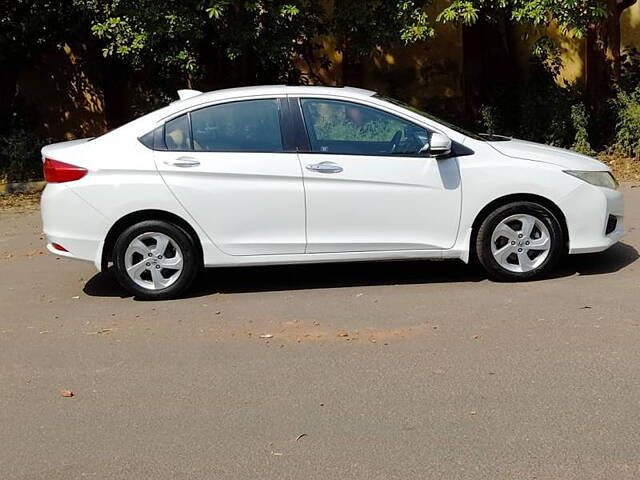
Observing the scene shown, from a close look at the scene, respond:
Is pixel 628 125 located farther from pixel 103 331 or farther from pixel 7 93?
pixel 7 93

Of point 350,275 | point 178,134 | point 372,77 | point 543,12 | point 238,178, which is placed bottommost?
point 350,275

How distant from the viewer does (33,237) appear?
32.1 feet

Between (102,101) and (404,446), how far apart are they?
1347cm

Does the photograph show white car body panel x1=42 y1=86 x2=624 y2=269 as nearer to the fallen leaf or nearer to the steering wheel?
the steering wheel

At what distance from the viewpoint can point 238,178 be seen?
22.0 ft

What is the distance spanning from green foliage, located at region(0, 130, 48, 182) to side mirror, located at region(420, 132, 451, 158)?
8480 mm

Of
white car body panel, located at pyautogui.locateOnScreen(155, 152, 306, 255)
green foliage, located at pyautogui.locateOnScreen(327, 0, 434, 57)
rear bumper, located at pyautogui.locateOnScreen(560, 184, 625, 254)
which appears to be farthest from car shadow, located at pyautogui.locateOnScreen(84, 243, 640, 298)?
green foliage, located at pyautogui.locateOnScreen(327, 0, 434, 57)

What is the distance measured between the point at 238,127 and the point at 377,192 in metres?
1.23

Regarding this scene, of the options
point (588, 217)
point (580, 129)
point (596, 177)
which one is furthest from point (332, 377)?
point (580, 129)

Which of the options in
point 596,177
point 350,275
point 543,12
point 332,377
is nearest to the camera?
point 332,377

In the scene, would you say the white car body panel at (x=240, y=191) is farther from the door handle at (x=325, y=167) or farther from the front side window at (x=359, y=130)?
the front side window at (x=359, y=130)

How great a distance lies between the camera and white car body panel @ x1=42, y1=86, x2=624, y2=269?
669cm

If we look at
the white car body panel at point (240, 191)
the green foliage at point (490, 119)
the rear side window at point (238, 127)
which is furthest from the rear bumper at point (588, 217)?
the green foliage at point (490, 119)

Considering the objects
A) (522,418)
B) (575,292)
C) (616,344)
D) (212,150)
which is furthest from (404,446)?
(212,150)
